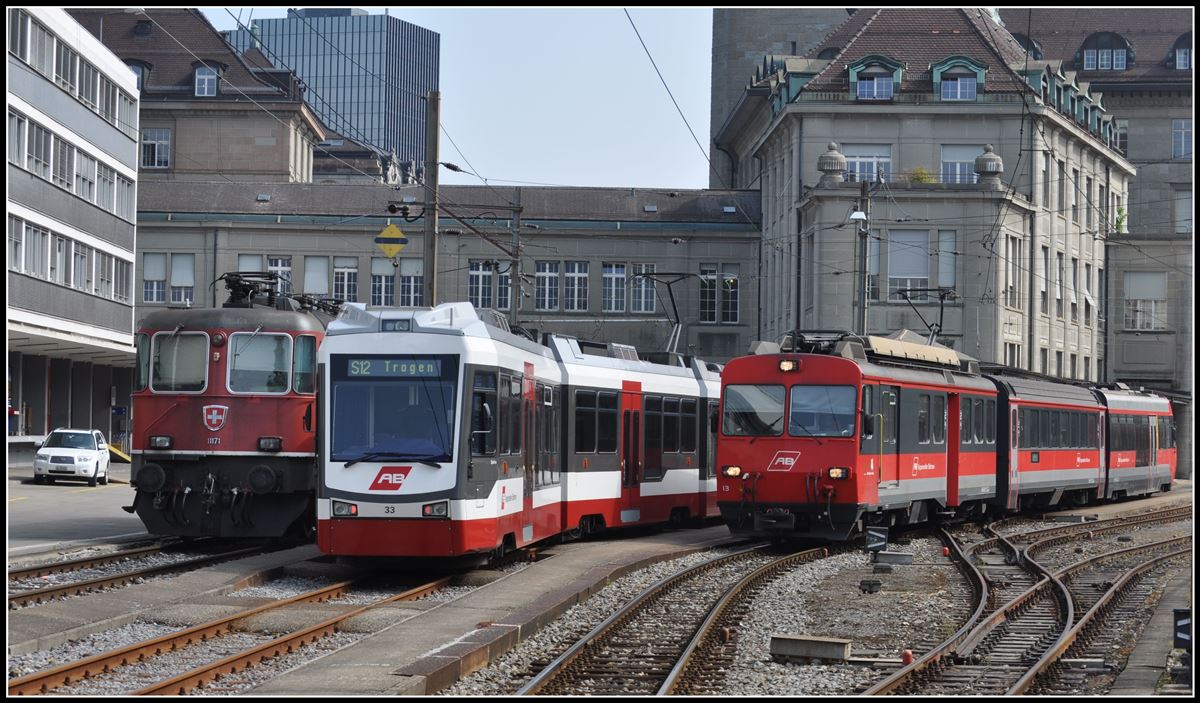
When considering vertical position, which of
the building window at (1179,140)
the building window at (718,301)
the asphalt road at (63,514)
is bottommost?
the asphalt road at (63,514)

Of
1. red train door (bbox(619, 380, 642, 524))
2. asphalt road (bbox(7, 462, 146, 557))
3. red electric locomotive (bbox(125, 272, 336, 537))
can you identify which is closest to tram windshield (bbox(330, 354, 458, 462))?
red electric locomotive (bbox(125, 272, 336, 537))

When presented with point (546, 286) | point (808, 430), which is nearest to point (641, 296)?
point (546, 286)

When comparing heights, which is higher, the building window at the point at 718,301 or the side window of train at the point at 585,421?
the building window at the point at 718,301

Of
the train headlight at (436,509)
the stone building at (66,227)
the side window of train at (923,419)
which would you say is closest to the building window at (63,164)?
the stone building at (66,227)

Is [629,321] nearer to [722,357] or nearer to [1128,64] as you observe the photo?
[722,357]

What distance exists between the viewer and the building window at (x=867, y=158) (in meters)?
60.3

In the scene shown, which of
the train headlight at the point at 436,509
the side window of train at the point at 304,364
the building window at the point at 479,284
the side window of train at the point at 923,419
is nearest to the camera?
the train headlight at the point at 436,509

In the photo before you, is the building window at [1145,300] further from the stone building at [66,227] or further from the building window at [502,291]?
the stone building at [66,227]

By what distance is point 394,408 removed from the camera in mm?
17938

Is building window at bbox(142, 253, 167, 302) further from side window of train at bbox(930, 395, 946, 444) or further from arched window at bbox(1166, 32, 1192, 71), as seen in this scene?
arched window at bbox(1166, 32, 1192, 71)

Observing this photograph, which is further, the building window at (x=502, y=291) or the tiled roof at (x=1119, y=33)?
the tiled roof at (x=1119, y=33)

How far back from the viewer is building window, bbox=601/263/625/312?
229ft

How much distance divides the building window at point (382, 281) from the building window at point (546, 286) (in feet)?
19.8

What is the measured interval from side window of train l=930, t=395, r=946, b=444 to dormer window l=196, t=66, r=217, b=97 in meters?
58.2
